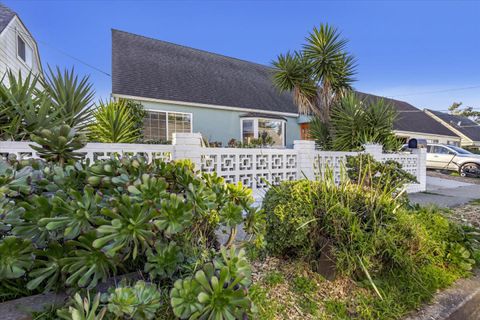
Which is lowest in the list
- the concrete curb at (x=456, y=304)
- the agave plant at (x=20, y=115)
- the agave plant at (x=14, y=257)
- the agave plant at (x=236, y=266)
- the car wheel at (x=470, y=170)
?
the concrete curb at (x=456, y=304)

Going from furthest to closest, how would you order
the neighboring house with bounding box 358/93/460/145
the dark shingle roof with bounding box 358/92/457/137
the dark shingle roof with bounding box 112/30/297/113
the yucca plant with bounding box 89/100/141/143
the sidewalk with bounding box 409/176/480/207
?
the dark shingle roof with bounding box 358/92/457/137 < the neighboring house with bounding box 358/93/460/145 < the dark shingle roof with bounding box 112/30/297/113 < the sidewalk with bounding box 409/176/480/207 < the yucca plant with bounding box 89/100/141/143

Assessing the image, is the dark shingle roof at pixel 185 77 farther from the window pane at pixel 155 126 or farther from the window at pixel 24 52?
the window at pixel 24 52

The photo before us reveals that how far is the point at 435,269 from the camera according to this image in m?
2.69

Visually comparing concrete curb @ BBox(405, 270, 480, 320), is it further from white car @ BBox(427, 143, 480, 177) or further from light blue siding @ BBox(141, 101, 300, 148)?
white car @ BBox(427, 143, 480, 177)

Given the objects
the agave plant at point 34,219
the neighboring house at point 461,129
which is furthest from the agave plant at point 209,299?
the neighboring house at point 461,129

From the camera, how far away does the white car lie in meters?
14.1

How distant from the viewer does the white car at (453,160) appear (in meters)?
14.1

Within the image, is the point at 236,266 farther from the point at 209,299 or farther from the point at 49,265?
the point at 49,265

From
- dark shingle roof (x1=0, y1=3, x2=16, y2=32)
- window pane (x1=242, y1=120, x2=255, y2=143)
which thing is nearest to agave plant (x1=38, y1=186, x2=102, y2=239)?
window pane (x1=242, y1=120, x2=255, y2=143)

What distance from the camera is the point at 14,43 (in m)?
12.2

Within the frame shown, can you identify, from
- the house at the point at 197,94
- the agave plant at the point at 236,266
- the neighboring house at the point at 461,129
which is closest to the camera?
the agave plant at the point at 236,266

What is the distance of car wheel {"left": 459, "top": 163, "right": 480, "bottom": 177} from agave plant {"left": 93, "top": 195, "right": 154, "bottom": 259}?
56.0ft

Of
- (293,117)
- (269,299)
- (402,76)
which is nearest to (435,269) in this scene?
(269,299)

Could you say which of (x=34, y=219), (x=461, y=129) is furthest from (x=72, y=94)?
(x=461, y=129)
